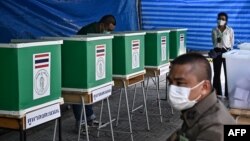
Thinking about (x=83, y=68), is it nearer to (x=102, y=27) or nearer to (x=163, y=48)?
(x=102, y=27)

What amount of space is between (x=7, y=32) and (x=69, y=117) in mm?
1543

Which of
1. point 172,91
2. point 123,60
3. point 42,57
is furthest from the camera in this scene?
point 123,60

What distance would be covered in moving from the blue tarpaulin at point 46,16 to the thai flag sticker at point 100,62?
5.05 ft

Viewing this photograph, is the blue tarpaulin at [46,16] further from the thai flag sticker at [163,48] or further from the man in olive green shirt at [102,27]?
the thai flag sticker at [163,48]

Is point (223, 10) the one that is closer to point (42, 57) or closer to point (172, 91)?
point (42, 57)

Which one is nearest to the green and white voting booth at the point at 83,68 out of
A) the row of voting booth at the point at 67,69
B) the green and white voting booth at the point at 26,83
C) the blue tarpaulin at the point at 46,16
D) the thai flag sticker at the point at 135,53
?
the row of voting booth at the point at 67,69

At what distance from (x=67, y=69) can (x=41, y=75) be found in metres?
0.69

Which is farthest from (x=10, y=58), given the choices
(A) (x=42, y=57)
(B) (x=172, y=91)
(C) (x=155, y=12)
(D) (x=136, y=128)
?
(C) (x=155, y=12)

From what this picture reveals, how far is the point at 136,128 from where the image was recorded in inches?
207

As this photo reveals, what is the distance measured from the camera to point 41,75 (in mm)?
2969

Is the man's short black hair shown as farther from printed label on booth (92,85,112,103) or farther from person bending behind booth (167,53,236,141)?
printed label on booth (92,85,112,103)

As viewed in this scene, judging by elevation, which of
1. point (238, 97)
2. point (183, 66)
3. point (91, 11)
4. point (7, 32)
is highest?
point (91, 11)

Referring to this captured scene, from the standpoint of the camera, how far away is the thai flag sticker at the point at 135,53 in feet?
14.7

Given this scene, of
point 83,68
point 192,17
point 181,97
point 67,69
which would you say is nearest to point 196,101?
point 181,97
